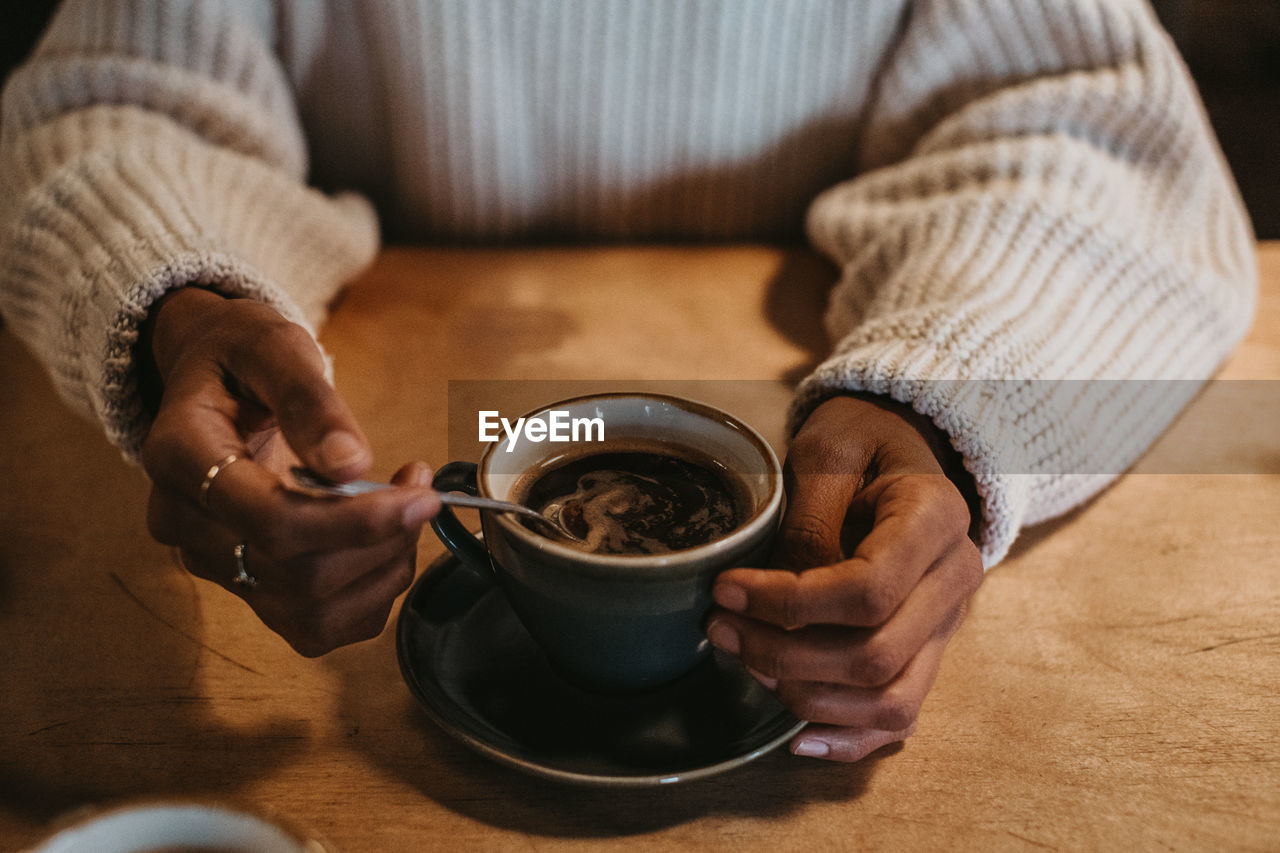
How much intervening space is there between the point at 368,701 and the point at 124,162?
479 millimetres

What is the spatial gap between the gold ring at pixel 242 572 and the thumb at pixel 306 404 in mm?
63

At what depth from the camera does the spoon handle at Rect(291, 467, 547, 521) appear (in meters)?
0.38

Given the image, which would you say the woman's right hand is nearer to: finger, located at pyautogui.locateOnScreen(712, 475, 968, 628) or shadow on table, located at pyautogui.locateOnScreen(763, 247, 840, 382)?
finger, located at pyautogui.locateOnScreen(712, 475, 968, 628)

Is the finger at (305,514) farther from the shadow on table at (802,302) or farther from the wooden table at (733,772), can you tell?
the shadow on table at (802,302)

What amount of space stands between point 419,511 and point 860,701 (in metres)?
0.22

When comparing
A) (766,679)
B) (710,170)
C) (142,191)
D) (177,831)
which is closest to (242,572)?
(177,831)

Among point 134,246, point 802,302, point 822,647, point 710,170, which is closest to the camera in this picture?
point 822,647

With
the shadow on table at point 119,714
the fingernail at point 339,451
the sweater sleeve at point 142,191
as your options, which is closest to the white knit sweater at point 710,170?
the sweater sleeve at point 142,191

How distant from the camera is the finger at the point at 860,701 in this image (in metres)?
0.39

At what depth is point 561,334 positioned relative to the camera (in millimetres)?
775

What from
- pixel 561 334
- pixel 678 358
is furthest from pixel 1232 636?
pixel 561 334

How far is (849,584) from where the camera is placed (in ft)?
1.23

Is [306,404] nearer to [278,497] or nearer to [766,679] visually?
[278,497]

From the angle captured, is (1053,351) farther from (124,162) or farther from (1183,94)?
(124,162)
